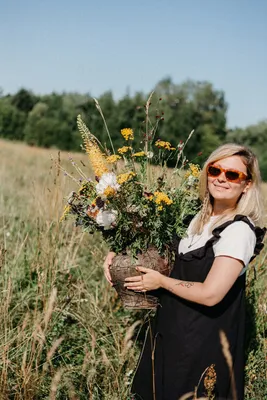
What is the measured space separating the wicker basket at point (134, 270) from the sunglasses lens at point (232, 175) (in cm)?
48

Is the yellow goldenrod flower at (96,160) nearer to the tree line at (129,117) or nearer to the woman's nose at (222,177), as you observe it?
the woman's nose at (222,177)

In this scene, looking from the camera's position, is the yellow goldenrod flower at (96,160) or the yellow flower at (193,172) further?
the yellow flower at (193,172)

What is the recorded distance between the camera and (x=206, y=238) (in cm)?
198

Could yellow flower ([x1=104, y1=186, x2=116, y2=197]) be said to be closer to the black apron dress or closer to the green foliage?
the black apron dress

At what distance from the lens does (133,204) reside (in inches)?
77.9

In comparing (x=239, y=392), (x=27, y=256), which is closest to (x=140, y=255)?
(x=239, y=392)

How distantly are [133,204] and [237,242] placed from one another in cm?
49

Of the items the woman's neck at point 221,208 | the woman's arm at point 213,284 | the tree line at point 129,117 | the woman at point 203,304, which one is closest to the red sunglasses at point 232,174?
the woman at point 203,304

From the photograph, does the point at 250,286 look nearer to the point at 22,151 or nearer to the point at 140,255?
the point at 140,255

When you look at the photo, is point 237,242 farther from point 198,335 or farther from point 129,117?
point 129,117

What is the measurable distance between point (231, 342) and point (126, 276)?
0.55 metres

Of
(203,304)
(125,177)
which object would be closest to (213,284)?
(203,304)

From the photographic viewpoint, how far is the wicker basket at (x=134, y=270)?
6.66 feet

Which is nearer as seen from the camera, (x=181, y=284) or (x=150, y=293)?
(x=181, y=284)
